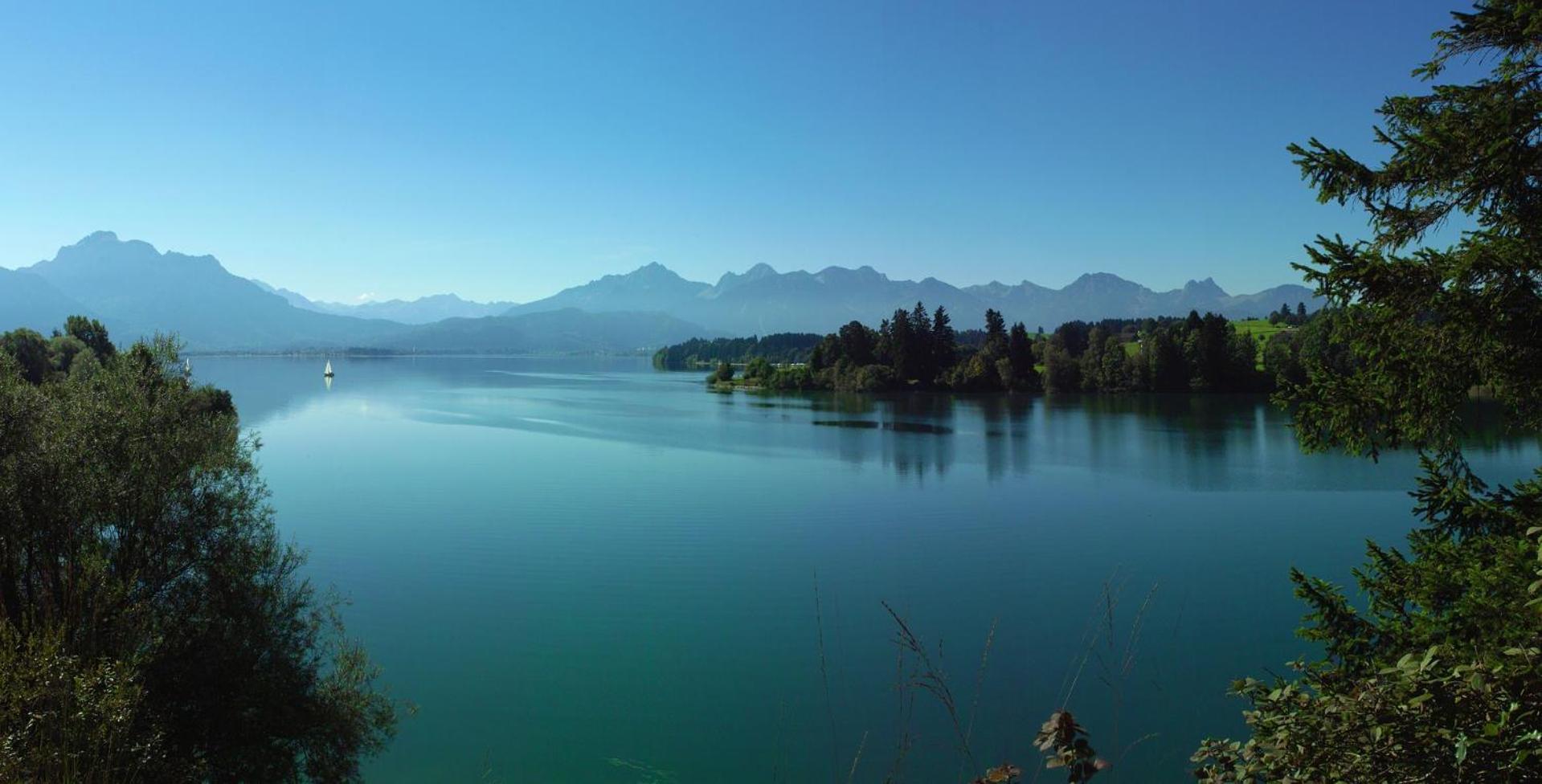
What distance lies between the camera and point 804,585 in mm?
18781

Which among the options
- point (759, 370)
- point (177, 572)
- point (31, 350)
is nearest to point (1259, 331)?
point (759, 370)

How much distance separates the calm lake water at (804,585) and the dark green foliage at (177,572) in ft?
4.38

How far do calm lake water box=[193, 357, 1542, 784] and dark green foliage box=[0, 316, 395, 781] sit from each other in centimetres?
133

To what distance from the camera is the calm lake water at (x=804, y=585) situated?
11.7 m

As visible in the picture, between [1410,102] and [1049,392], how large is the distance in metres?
82.7

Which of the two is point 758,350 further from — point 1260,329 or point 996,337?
point 1260,329

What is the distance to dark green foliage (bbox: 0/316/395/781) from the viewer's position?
971 cm

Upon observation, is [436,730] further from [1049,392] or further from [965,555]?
[1049,392]

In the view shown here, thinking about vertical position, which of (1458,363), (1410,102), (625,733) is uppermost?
(1410,102)

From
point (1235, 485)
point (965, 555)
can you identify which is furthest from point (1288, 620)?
point (1235, 485)

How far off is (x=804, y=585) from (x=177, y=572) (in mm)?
11902

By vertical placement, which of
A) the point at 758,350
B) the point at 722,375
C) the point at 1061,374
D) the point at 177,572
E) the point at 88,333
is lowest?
the point at 177,572

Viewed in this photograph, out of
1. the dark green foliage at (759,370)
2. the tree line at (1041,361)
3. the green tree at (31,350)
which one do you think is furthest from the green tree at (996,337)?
the green tree at (31,350)

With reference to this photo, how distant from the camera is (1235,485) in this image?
31375 mm
